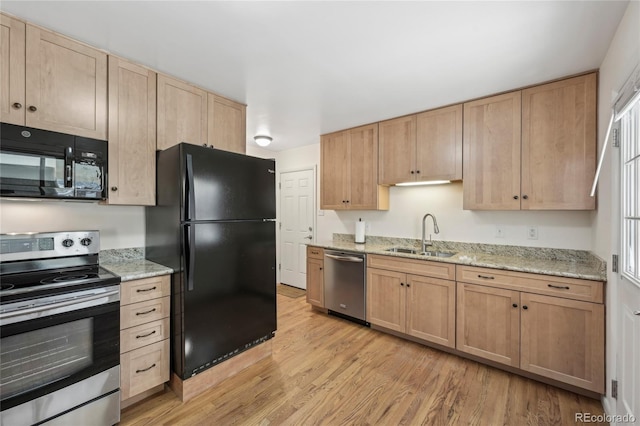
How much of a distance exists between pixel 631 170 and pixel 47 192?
11.1 ft

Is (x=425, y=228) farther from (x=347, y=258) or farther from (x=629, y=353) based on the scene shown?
(x=629, y=353)

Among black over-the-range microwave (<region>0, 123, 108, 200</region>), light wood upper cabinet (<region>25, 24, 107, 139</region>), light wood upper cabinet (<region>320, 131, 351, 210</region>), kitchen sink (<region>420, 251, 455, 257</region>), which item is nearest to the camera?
black over-the-range microwave (<region>0, 123, 108, 200</region>)

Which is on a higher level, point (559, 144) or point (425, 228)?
point (559, 144)

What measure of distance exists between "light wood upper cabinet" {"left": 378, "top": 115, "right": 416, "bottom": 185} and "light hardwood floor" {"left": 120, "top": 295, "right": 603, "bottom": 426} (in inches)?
73.0

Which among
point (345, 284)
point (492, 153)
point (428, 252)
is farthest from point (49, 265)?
point (492, 153)

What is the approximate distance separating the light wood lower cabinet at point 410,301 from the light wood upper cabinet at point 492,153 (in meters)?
0.78

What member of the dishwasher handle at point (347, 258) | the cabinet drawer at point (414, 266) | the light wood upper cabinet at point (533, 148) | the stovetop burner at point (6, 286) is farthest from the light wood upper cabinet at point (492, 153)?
the stovetop burner at point (6, 286)

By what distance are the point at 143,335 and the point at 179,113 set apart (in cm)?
178

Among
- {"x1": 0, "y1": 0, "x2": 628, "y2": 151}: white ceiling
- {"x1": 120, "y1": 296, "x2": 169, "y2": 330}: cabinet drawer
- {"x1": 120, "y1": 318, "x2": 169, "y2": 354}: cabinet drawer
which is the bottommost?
{"x1": 120, "y1": 318, "x2": 169, "y2": 354}: cabinet drawer

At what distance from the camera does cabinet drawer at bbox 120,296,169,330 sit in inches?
70.5

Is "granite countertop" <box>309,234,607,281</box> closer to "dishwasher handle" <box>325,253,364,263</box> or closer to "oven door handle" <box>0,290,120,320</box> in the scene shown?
"dishwasher handle" <box>325,253,364,263</box>

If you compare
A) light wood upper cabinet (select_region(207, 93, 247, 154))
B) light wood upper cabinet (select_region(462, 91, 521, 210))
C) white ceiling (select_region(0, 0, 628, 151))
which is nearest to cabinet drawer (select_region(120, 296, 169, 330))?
light wood upper cabinet (select_region(207, 93, 247, 154))

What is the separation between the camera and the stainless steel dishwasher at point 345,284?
3.14m

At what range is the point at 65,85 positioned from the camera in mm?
1799
